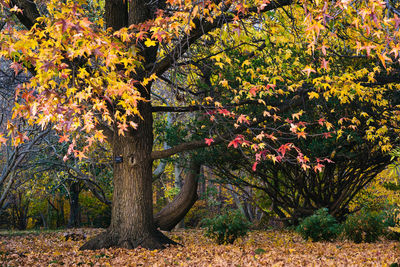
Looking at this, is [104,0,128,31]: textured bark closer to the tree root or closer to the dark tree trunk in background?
the tree root

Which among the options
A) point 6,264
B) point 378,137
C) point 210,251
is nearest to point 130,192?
point 210,251

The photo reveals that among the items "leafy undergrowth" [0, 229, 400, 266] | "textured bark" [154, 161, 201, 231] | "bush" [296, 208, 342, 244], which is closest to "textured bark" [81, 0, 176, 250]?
"leafy undergrowth" [0, 229, 400, 266]

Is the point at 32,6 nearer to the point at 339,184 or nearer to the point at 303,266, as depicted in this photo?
the point at 303,266

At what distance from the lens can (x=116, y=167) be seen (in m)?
7.17

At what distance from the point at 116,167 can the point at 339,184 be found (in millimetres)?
5843

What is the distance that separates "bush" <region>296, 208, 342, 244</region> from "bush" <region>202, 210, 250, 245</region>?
1246 mm

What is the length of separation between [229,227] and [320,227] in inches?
71.8

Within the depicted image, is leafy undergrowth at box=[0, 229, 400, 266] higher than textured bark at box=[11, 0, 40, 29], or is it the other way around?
textured bark at box=[11, 0, 40, 29]

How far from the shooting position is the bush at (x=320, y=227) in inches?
295

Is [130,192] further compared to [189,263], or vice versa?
[130,192]

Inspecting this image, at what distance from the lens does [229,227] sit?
7.22 meters

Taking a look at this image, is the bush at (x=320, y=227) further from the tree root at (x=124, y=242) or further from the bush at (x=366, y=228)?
the tree root at (x=124, y=242)

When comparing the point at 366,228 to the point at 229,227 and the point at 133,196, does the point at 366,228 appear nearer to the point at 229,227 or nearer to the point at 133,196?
the point at 229,227

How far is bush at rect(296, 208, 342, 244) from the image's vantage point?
24.6 feet
